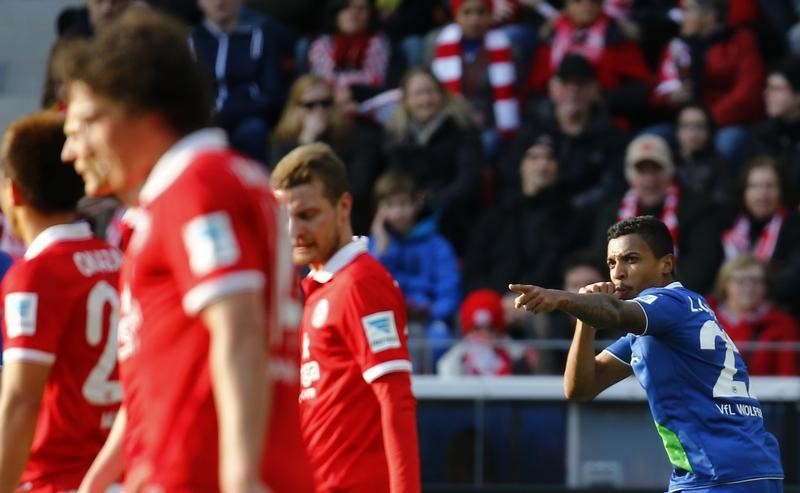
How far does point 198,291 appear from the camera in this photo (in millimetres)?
3432

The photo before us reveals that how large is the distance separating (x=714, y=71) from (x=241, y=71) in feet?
12.3

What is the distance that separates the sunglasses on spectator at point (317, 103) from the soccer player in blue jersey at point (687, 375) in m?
6.25

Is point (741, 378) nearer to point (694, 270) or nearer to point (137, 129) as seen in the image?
point (137, 129)

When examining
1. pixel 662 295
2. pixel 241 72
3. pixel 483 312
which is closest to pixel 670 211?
pixel 483 312

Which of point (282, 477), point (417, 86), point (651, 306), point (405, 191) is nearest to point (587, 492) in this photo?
point (405, 191)

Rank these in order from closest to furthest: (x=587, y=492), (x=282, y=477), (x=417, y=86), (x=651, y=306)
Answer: (x=282, y=477) → (x=651, y=306) → (x=587, y=492) → (x=417, y=86)

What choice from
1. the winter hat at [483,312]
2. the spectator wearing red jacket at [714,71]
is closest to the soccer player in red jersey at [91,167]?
the winter hat at [483,312]

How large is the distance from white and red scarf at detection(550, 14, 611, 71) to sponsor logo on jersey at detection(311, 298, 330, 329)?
7.26 metres

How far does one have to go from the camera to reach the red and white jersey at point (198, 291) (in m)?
3.46

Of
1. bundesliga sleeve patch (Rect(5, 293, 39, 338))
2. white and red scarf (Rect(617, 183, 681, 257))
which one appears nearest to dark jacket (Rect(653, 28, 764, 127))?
white and red scarf (Rect(617, 183, 681, 257))

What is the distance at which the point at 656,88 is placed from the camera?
→ 43.4 ft

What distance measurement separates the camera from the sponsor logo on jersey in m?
5.93

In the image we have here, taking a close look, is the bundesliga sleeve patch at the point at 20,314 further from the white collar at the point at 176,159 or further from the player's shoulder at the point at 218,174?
the player's shoulder at the point at 218,174

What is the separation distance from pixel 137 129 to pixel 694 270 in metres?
7.98
